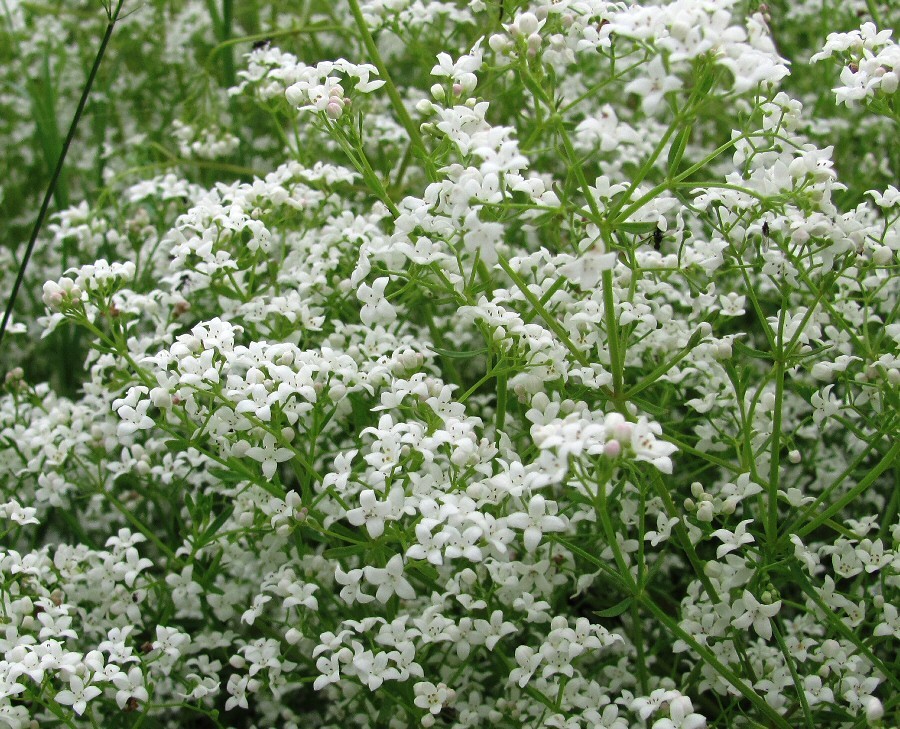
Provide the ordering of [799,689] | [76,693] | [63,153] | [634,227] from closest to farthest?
1. [634,227]
2. [799,689]
3. [76,693]
4. [63,153]

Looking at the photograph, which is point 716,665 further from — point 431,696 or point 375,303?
point 375,303

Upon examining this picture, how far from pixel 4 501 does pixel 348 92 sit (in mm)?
1621

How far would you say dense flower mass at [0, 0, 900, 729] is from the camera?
1854 millimetres

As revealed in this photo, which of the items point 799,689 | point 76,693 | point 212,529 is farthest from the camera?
point 212,529

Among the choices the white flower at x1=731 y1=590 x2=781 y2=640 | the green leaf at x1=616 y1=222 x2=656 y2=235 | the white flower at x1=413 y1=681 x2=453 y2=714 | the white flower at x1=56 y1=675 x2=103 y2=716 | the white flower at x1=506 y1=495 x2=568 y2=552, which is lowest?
the white flower at x1=56 y1=675 x2=103 y2=716

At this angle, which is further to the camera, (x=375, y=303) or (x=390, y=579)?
(x=375, y=303)

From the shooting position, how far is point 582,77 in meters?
3.81

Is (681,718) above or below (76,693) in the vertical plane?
above

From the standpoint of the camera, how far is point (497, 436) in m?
2.20

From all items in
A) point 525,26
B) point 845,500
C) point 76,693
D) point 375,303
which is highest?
point 525,26

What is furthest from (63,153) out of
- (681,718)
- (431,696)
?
(681,718)

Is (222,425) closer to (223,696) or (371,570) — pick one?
(371,570)

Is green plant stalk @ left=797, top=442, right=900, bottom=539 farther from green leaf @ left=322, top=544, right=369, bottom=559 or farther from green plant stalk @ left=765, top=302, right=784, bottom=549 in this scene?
green leaf @ left=322, top=544, right=369, bottom=559

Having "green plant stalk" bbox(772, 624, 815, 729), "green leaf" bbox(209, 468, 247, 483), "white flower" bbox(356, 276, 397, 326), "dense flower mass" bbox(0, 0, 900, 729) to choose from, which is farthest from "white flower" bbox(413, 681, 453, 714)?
"white flower" bbox(356, 276, 397, 326)
